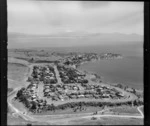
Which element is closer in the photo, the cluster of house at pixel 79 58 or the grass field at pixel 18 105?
the grass field at pixel 18 105

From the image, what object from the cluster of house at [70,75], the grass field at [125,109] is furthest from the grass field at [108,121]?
the cluster of house at [70,75]

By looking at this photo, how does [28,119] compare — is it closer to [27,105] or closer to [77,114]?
[27,105]

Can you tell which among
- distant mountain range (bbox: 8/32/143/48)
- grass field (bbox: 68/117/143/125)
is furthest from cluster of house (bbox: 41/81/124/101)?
distant mountain range (bbox: 8/32/143/48)

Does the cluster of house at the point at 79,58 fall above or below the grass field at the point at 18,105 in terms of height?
above

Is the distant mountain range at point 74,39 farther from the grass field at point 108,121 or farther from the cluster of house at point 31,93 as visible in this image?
the grass field at point 108,121

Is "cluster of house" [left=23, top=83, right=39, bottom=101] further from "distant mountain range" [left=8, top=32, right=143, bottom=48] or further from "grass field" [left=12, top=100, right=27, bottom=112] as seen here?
"distant mountain range" [left=8, top=32, right=143, bottom=48]

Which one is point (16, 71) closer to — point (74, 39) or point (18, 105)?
point (18, 105)
